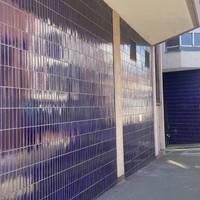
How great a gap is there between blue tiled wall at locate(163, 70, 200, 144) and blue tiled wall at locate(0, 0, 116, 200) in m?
14.9

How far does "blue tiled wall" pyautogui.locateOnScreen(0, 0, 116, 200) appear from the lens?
602 cm

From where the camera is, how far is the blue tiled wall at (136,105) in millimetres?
12508

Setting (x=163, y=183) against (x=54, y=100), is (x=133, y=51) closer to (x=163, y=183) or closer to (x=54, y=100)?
(x=163, y=183)

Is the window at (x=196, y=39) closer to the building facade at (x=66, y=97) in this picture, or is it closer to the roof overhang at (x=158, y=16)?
the roof overhang at (x=158, y=16)

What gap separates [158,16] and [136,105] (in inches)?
95.5

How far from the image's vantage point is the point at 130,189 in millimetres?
10609

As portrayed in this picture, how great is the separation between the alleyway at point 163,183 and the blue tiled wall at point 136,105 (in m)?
0.42

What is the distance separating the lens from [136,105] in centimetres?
1405

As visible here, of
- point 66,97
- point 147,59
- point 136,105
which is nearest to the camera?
point 66,97

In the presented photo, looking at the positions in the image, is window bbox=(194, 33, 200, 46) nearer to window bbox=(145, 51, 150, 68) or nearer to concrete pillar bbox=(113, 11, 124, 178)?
window bbox=(145, 51, 150, 68)

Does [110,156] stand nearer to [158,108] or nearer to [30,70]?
[30,70]

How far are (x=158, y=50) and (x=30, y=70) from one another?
548 inches

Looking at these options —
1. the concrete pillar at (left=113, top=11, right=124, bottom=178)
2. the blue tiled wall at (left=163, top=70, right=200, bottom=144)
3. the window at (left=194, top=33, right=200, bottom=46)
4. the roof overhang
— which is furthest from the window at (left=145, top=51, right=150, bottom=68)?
the blue tiled wall at (left=163, top=70, right=200, bottom=144)

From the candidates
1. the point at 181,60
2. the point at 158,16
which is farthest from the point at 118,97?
the point at 181,60
